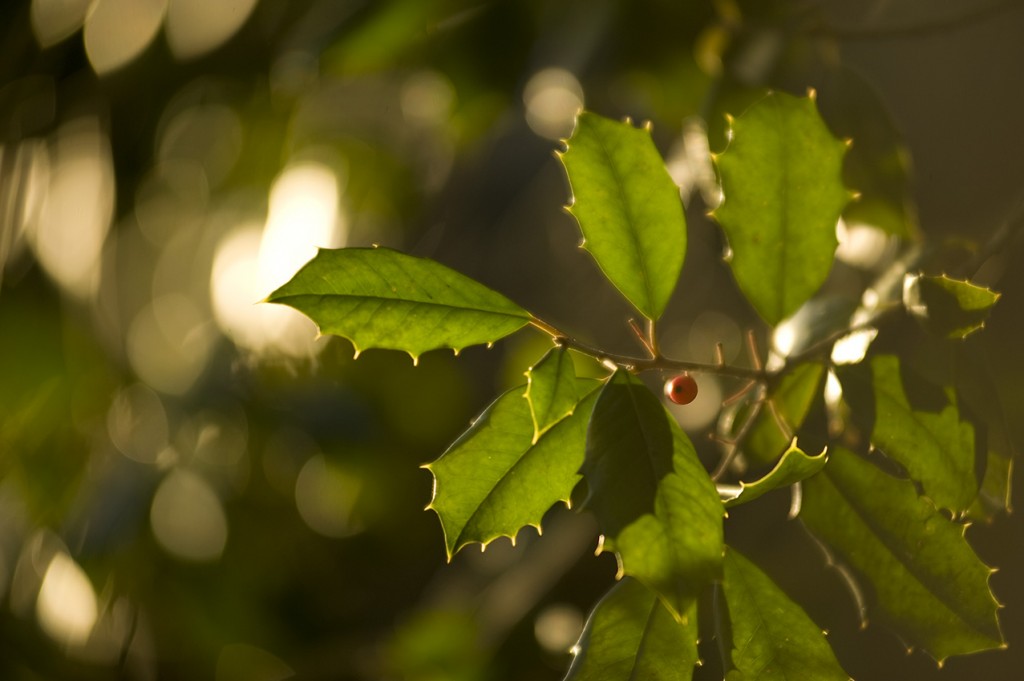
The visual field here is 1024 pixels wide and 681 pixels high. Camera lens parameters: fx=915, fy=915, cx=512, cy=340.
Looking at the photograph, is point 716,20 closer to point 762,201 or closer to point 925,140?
point 925,140

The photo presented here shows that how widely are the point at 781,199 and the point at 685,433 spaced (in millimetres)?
199

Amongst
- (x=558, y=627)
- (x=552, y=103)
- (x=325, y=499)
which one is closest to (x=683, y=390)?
(x=558, y=627)

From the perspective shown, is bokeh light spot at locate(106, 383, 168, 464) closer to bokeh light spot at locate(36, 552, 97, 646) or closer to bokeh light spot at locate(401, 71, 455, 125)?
bokeh light spot at locate(36, 552, 97, 646)

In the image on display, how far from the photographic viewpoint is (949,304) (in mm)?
557

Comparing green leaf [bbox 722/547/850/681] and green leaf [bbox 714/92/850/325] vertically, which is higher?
green leaf [bbox 714/92/850/325]

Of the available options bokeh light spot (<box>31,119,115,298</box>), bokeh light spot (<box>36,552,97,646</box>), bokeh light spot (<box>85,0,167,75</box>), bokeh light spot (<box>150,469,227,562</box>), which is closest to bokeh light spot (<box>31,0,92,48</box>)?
bokeh light spot (<box>85,0,167,75</box>)

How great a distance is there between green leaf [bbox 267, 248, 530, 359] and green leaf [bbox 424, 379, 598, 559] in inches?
2.0

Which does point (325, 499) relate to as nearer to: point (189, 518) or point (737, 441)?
point (189, 518)

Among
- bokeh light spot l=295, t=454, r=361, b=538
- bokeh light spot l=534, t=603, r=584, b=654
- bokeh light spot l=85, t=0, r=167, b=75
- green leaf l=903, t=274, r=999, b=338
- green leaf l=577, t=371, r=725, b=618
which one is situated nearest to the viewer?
green leaf l=577, t=371, r=725, b=618

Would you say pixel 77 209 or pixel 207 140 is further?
pixel 77 209

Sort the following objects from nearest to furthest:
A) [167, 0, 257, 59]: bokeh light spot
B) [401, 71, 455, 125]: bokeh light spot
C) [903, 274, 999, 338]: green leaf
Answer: [903, 274, 999, 338]: green leaf → [401, 71, 455, 125]: bokeh light spot → [167, 0, 257, 59]: bokeh light spot

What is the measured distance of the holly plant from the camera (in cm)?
51

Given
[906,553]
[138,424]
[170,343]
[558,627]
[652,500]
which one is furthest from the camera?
[170,343]

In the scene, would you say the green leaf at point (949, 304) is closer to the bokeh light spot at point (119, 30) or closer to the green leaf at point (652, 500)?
the green leaf at point (652, 500)
